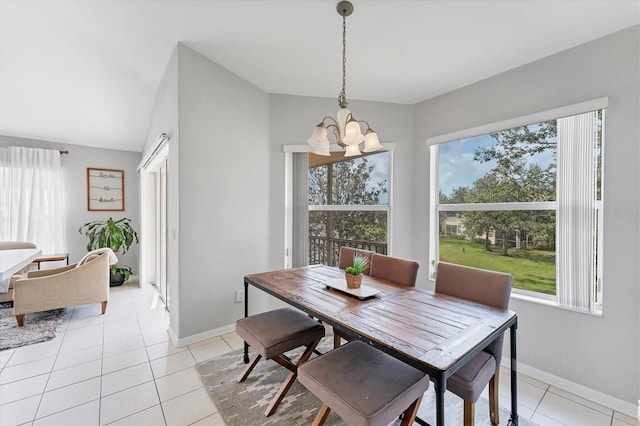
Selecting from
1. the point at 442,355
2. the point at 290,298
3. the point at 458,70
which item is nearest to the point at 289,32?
the point at 458,70

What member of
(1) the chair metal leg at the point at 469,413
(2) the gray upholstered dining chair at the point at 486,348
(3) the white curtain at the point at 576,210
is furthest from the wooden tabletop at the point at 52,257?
(3) the white curtain at the point at 576,210

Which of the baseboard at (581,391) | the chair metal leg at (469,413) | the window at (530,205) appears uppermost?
the window at (530,205)

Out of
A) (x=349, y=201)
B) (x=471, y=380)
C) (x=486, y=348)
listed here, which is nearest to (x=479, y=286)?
(x=486, y=348)

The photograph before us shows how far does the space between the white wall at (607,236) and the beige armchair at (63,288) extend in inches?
177

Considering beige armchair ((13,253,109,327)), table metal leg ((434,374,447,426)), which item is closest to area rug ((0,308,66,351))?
beige armchair ((13,253,109,327))

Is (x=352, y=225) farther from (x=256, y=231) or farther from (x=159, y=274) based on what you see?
(x=159, y=274)

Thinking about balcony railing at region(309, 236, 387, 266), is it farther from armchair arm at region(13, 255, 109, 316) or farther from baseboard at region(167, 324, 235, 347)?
armchair arm at region(13, 255, 109, 316)

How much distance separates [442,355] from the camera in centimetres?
107

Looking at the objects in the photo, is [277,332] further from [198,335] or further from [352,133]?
[352,133]

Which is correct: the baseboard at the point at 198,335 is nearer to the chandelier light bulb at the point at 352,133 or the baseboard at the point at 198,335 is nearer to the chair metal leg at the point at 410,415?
the chair metal leg at the point at 410,415

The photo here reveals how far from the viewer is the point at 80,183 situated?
4641 millimetres

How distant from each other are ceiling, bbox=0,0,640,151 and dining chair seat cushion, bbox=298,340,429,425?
7.35 feet

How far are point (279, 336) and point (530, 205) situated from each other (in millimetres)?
2323

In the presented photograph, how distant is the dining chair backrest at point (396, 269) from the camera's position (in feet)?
6.81
